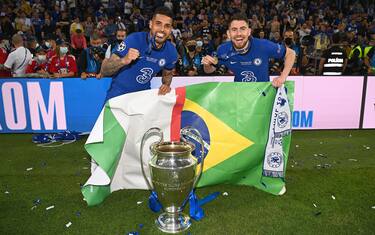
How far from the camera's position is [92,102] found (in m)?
6.95

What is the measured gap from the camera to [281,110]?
414 cm

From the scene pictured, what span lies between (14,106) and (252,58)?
4.54 m

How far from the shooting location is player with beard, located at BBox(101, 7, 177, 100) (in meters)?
4.17

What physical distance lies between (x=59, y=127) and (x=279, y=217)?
4687 millimetres

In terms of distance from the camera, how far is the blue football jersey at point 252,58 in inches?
184

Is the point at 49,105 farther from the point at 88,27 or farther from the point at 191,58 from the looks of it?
the point at 88,27

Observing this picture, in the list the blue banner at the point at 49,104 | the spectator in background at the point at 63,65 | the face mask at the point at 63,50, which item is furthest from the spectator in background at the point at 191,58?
the face mask at the point at 63,50

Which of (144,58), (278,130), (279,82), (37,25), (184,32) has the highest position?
(37,25)

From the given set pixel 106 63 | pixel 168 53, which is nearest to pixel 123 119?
pixel 106 63

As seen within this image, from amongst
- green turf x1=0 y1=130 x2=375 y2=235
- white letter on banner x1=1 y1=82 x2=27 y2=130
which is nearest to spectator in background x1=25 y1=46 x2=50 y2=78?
white letter on banner x1=1 y1=82 x2=27 y2=130

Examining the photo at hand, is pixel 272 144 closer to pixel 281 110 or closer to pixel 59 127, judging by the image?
pixel 281 110

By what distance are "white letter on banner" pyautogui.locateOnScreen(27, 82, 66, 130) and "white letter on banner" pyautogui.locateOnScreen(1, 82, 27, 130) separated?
0.55 ft

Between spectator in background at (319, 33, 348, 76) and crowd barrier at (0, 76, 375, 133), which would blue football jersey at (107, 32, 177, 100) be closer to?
crowd barrier at (0, 76, 375, 133)

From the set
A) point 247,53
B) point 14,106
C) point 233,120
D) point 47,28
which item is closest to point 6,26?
point 47,28
